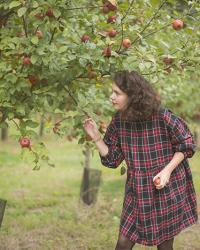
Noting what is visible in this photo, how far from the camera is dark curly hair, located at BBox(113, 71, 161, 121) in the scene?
122 inches

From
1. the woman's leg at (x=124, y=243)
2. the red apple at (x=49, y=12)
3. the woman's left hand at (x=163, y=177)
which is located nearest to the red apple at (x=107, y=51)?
the red apple at (x=49, y=12)

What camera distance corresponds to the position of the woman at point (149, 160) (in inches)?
124

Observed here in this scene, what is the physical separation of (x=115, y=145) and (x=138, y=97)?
42cm

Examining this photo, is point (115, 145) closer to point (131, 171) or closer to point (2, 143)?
point (131, 171)

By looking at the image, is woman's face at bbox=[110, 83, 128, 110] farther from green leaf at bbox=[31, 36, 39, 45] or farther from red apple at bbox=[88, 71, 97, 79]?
green leaf at bbox=[31, 36, 39, 45]

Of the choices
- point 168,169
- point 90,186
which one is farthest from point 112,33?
point 90,186

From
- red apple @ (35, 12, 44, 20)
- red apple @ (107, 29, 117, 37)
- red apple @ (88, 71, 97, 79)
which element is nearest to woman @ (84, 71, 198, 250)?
red apple @ (107, 29, 117, 37)

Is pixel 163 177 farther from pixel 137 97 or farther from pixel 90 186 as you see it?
pixel 90 186

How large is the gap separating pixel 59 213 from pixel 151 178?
147 inches

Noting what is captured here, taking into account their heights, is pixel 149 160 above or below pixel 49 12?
below

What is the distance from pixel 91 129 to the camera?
339 centimetres

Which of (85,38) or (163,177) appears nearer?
(163,177)

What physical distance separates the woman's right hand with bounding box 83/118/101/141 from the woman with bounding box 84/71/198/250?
194 millimetres

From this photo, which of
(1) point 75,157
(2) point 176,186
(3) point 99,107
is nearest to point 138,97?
(2) point 176,186
